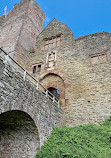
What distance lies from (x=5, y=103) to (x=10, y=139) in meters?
3.48

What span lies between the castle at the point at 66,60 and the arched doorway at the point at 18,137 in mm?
3465

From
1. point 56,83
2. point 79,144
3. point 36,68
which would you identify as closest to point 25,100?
point 79,144

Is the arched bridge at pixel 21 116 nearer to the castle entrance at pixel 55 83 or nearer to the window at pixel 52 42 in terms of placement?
the castle entrance at pixel 55 83

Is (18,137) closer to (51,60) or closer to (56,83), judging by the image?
(56,83)

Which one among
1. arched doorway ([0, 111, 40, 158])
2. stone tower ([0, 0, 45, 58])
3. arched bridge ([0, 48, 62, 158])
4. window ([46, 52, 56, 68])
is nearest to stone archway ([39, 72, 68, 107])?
window ([46, 52, 56, 68])

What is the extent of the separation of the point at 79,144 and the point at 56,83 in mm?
6108

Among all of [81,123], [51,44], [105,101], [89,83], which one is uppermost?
[51,44]

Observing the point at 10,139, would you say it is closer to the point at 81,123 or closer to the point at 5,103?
the point at 5,103

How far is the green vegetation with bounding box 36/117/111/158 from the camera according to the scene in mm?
6186

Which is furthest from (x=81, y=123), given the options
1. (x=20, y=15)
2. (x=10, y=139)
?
(x=20, y=15)

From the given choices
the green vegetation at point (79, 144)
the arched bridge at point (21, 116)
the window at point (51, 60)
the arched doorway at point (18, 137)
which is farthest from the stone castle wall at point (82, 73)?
the arched doorway at point (18, 137)

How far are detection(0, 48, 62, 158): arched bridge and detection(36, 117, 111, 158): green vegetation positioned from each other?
18.6 inches

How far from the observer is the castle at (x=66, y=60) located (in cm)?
1012

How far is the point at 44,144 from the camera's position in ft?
23.8
